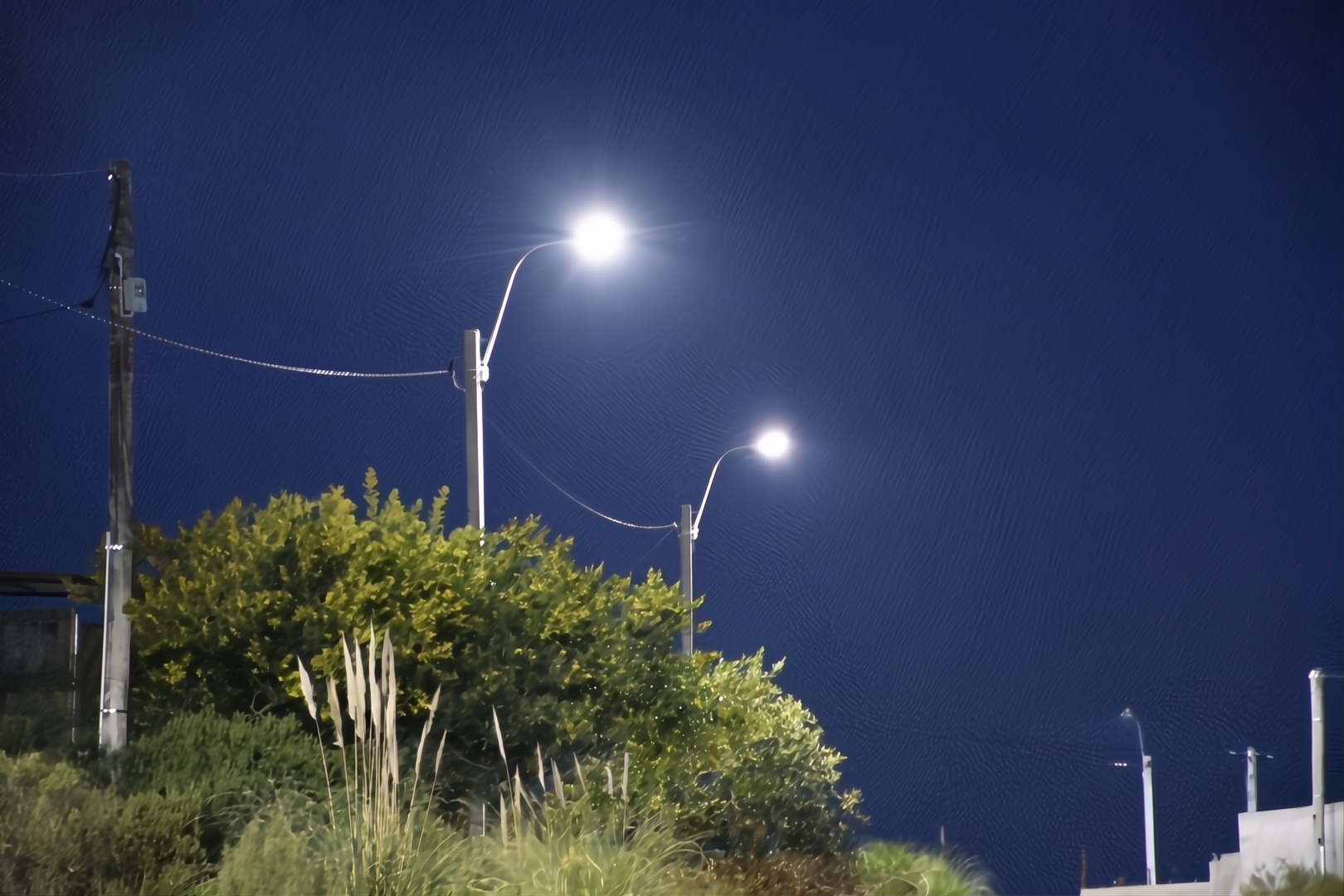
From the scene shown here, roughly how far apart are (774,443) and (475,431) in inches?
293

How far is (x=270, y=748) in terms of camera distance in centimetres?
909

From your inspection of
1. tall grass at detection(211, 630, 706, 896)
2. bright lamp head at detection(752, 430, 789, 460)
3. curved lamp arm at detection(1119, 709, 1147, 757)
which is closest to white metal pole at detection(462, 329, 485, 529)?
tall grass at detection(211, 630, 706, 896)

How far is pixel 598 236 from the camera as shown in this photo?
12555 mm

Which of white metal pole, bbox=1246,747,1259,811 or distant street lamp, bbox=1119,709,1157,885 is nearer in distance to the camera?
white metal pole, bbox=1246,747,1259,811

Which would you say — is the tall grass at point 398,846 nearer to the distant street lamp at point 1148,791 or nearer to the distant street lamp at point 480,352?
the distant street lamp at point 480,352

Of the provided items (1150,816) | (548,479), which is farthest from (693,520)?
(1150,816)

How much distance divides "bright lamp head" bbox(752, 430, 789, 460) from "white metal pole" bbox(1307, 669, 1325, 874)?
738 centimetres

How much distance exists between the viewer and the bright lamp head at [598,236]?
1251 centimetres

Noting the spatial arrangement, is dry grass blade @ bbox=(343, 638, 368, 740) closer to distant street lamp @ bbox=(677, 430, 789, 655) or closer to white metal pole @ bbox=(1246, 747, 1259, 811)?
white metal pole @ bbox=(1246, 747, 1259, 811)

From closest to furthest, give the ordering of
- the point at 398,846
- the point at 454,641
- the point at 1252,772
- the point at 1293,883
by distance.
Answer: the point at 398,846, the point at 1293,883, the point at 454,641, the point at 1252,772

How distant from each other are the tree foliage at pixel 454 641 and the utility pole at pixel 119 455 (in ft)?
1.67

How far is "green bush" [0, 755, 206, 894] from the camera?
23.4ft

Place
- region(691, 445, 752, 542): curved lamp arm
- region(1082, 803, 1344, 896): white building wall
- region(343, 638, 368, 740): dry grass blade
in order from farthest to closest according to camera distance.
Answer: region(691, 445, 752, 542): curved lamp arm
region(1082, 803, 1344, 896): white building wall
region(343, 638, 368, 740): dry grass blade

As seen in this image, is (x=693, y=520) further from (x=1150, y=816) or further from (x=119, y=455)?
(x=119, y=455)
